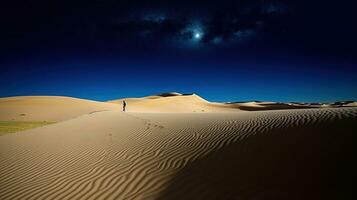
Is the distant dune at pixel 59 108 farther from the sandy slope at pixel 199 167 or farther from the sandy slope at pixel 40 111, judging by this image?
the sandy slope at pixel 199 167

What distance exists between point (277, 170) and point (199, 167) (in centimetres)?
172

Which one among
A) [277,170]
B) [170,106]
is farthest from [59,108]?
[277,170]

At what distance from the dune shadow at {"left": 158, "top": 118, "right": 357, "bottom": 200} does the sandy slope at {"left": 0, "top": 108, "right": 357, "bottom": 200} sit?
0.6 inches

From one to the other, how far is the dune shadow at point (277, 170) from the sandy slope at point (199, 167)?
15 millimetres

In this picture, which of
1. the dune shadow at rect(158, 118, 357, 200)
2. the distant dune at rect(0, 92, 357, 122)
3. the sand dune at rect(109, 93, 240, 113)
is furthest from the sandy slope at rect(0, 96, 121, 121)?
the dune shadow at rect(158, 118, 357, 200)

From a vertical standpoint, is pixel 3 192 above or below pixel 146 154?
below

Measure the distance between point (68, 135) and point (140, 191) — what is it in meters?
7.42

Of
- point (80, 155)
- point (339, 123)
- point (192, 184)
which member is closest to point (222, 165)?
point (192, 184)

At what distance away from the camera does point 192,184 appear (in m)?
4.59

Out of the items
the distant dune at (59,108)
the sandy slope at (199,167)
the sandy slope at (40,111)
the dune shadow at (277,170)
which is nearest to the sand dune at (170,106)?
the distant dune at (59,108)

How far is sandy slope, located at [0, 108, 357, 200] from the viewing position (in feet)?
13.5

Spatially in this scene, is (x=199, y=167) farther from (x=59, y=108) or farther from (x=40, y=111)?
(x=59, y=108)

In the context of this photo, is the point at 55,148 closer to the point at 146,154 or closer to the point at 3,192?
the point at 3,192

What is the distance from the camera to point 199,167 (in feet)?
17.5
